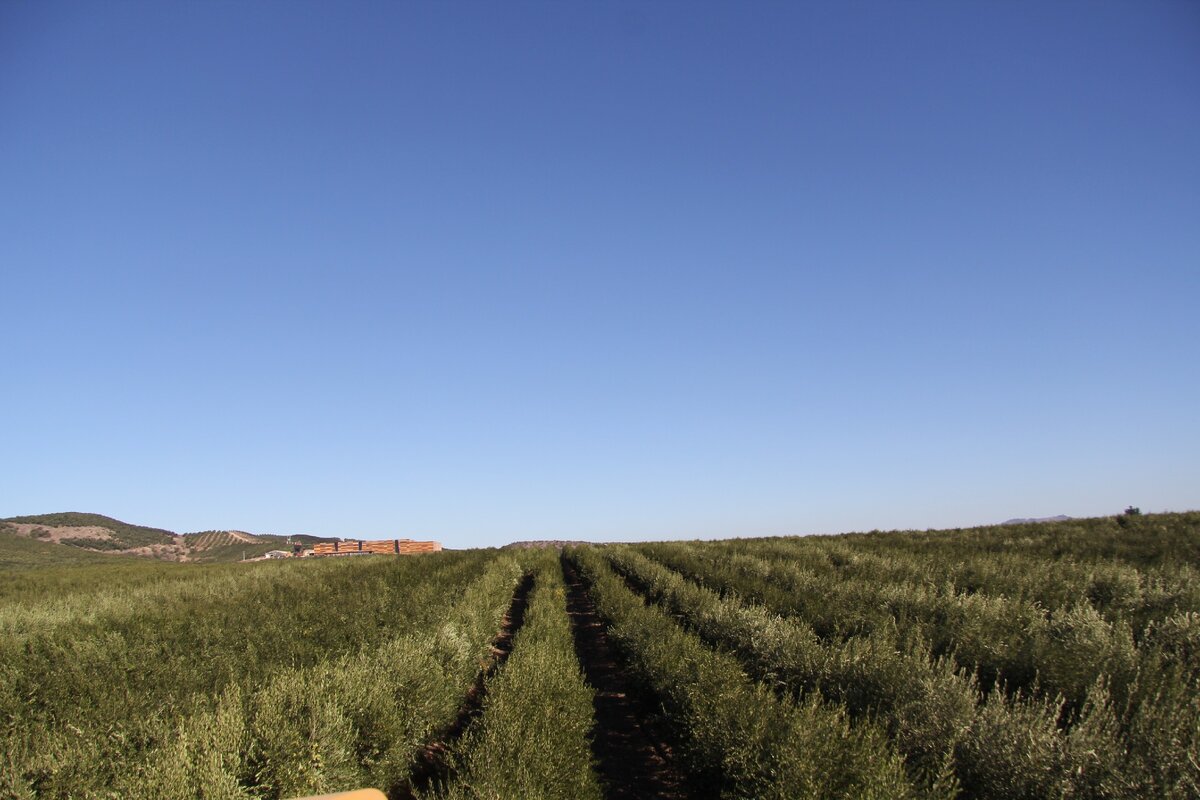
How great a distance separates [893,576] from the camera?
1803cm

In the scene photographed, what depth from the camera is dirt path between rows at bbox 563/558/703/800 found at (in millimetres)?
7430

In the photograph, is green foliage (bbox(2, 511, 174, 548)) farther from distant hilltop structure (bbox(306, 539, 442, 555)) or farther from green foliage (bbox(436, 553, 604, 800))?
green foliage (bbox(436, 553, 604, 800))

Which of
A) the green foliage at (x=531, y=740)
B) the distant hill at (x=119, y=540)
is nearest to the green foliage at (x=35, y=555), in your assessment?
the distant hill at (x=119, y=540)

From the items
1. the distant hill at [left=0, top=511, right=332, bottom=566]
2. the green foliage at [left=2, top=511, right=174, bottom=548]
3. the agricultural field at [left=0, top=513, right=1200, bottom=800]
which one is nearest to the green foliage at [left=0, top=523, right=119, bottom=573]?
the distant hill at [left=0, top=511, right=332, bottom=566]

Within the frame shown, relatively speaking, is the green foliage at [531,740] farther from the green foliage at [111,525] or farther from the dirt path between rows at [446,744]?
the green foliage at [111,525]

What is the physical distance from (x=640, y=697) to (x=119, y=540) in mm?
107675

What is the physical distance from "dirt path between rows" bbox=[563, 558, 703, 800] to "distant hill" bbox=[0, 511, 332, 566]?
7459cm

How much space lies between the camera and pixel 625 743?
9.09m

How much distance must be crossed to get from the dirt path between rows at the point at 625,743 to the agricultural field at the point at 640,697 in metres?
0.05

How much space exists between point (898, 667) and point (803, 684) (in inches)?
58.6

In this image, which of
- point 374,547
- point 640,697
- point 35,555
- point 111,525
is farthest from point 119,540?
point 640,697

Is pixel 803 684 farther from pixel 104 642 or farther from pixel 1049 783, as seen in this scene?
pixel 104 642

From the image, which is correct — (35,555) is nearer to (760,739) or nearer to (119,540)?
(119,540)

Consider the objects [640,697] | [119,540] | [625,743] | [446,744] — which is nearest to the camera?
[446,744]
